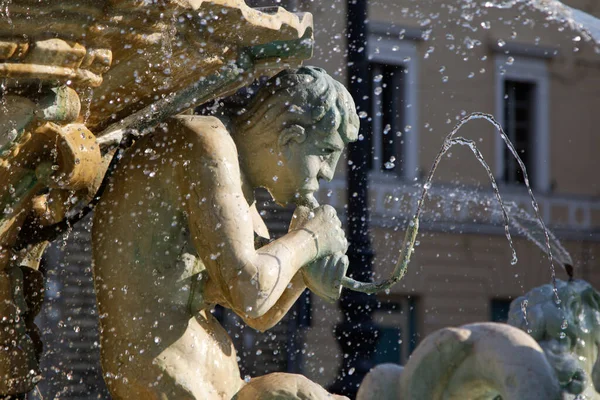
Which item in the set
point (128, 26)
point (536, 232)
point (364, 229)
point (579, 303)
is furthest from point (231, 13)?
point (536, 232)

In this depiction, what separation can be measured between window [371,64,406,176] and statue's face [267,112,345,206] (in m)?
11.2

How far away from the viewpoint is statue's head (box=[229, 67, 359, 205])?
3.34m

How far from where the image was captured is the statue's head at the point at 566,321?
538 centimetres

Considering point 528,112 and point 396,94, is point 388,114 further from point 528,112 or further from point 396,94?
point 528,112

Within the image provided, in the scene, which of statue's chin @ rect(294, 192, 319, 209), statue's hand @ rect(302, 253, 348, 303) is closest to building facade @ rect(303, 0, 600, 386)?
statue's chin @ rect(294, 192, 319, 209)

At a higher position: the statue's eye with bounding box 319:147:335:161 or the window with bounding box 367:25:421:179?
the statue's eye with bounding box 319:147:335:161

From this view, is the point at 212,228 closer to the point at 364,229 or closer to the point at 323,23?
the point at 364,229

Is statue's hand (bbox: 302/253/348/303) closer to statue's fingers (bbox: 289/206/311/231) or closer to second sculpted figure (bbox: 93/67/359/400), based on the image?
second sculpted figure (bbox: 93/67/359/400)

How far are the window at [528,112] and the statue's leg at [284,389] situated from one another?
56.2ft

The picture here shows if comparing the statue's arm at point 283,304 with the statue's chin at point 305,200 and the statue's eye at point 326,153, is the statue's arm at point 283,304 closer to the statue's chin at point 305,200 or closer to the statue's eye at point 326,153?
the statue's chin at point 305,200

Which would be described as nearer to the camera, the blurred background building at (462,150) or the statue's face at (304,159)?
the statue's face at (304,159)

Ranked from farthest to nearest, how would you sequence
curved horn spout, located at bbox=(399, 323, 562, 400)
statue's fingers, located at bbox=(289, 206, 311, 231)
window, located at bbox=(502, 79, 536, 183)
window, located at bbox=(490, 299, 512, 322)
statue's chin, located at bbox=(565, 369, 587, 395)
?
window, located at bbox=(502, 79, 536, 183) < window, located at bbox=(490, 299, 512, 322) < statue's chin, located at bbox=(565, 369, 587, 395) < curved horn spout, located at bbox=(399, 323, 562, 400) < statue's fingers, located at bbox=(289, 206, 311, 231)

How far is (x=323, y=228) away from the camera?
3262mm

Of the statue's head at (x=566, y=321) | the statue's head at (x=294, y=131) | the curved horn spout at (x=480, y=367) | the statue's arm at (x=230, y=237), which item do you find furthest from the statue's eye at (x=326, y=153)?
the statue's head at (x=566, y=321)
